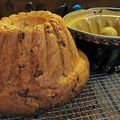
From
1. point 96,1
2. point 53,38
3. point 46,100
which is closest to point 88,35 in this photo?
point 53,38

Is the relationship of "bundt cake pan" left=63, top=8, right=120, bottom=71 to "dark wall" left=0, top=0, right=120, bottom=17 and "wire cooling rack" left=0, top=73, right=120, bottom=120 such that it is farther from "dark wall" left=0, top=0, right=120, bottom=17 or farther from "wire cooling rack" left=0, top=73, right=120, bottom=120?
"dark wall" left=0, top=0, right=120, bottom=17

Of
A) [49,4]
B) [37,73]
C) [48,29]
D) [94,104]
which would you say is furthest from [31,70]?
[49,4]

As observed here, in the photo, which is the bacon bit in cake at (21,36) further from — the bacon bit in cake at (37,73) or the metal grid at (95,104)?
the metal grid at (95,104)

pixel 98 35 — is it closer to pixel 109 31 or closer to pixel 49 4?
pixel 109 31

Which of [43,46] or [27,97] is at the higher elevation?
[43,46]

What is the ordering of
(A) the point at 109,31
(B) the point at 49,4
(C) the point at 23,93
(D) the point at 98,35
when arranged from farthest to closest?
(B) the point at 49,4 < (A) the point at 109,31 < (D) the point at 98,35 < (C) the point at 23,93

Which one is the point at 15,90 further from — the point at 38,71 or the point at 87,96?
the point at 87,96
